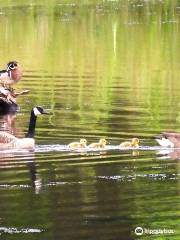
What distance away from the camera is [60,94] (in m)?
27.9

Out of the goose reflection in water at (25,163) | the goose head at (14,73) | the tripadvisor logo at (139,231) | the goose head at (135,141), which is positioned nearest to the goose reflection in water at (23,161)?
the goose reflection in water at (25,163)

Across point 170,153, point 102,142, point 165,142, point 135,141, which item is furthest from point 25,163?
point 165,142

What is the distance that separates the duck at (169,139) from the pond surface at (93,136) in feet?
0.59

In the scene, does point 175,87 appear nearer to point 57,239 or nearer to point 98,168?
point 98,168

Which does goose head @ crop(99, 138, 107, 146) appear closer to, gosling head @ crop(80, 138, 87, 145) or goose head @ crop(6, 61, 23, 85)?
gosling head @ crop(80, 138, 87, 145)

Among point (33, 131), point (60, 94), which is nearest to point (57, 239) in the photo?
point (33, 131)

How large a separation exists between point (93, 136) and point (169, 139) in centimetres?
184

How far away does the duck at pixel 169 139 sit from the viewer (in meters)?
18.9

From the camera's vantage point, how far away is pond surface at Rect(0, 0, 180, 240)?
13.4 m

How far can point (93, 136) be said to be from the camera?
20312mm

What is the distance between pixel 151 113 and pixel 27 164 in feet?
Result: 21.8

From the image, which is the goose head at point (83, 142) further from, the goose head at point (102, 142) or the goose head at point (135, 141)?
the goose head at point (135, 141)

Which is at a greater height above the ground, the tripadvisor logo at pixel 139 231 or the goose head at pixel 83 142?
the goose head at pixel 83 142

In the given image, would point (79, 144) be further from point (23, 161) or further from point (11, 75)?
point (11, 75)
